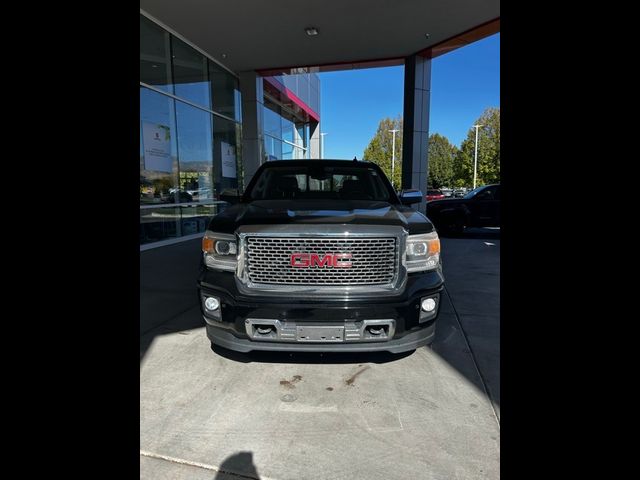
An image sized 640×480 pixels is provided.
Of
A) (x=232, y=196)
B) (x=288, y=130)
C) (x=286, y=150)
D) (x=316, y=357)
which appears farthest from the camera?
(x=288, y=130)

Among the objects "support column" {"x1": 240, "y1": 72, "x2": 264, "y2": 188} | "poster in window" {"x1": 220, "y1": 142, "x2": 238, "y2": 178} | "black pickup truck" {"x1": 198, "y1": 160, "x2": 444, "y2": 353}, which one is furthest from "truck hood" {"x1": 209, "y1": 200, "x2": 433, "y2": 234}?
"support column" {"x1": 240, "y1": 72, "x2": 264, "y2": 188}

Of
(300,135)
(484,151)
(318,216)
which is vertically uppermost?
(484,151)

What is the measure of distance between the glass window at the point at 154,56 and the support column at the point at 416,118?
6500mm

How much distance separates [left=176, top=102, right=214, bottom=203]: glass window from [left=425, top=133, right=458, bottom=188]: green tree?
3823 cm

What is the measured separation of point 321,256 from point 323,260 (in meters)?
0.03

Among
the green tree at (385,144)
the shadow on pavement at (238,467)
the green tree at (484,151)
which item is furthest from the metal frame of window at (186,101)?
the green tree at (385,144)

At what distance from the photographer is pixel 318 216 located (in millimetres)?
2807

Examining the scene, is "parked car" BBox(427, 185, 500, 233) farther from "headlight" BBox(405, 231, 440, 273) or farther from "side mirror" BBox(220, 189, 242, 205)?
"headlight" BBox(405, 231, 440, 273)

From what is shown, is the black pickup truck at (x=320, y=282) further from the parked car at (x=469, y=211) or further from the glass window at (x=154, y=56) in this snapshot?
the parked car at (x=469, y=211)

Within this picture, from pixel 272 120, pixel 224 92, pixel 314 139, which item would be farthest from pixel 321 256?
pixel 314 139

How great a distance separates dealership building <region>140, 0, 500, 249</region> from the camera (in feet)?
26.4

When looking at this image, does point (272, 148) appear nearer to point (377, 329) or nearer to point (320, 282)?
point (320, 282)
